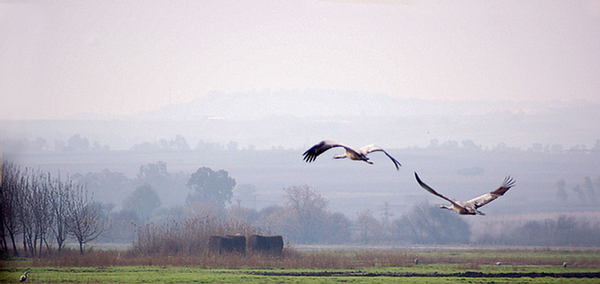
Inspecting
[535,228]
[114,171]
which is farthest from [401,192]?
[114,171]

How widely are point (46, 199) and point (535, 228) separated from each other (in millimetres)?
72548

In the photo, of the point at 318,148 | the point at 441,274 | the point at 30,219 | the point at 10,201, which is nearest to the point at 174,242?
the point at 30,219

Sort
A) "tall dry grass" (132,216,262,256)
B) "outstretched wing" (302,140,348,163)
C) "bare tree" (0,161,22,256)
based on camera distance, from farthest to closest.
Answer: "bare tree" (0,161,22,256) → "tall dry grass" (132,216,262,256) → "outstretched wing" (302,140,348,163)

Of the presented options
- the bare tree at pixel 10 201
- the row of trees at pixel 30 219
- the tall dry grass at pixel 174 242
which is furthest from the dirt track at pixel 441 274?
the bare tree at pixel 10 201

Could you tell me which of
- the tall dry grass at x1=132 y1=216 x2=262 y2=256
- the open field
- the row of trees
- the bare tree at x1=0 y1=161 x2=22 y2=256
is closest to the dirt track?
the open field

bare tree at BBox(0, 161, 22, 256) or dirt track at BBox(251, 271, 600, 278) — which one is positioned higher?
bare tree at BBox(0, 161, 22, 256)

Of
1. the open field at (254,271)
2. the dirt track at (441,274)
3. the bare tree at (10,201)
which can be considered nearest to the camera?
the open field at (254,271)

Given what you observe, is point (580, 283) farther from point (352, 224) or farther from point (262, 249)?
point (352, 224)

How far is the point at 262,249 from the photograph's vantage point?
37.5m

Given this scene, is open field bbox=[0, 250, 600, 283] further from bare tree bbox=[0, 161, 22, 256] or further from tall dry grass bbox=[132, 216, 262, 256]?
bare tree bbox=[0, 161, 22, 256]

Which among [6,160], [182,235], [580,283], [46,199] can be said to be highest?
[6,160]

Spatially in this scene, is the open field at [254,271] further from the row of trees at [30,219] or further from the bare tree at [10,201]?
the bare tree at [10,201]

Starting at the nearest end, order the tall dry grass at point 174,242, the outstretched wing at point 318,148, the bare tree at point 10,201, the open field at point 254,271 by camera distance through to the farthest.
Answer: the outstretched wing at point 318,148 → the open field at point 254,271 → the tall dry grass at point 174,242 → the bare tree at point 10,201

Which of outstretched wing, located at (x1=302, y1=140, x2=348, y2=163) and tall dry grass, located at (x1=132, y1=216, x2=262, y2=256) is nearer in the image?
outstretched wing, located at (x1=302, y1=140, x2=348, y2=163)
